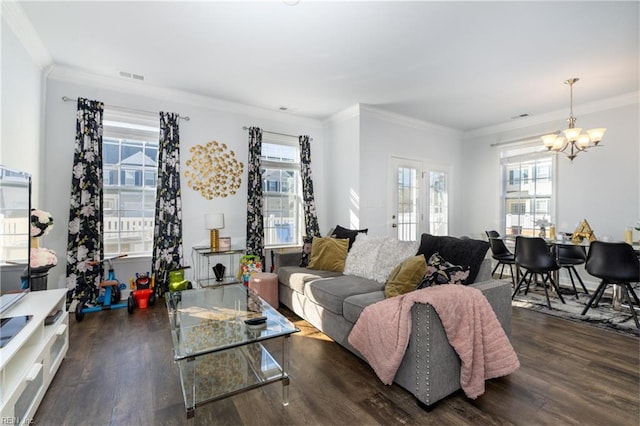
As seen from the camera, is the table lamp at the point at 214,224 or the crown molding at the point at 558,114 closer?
the table lamp at the point at 214,224

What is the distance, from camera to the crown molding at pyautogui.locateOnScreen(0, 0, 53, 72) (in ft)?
8.34

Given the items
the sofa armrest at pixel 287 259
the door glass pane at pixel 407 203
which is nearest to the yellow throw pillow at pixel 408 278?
the sofa armrest at pixel 287 259

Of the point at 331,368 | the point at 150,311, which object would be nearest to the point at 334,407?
the point at 331,368

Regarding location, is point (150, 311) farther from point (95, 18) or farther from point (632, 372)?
point (632, 372)

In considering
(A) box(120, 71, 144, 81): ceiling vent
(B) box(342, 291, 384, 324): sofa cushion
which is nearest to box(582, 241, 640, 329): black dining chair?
(B) box(342, 291, 384, 324): sofa cushion

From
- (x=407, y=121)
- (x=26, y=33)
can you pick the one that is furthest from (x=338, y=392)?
(x=407, y=121)

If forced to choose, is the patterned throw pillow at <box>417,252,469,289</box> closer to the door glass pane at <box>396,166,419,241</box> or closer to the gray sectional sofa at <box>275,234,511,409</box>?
the gray sectional sofa at <box>275,234,511,409</box>

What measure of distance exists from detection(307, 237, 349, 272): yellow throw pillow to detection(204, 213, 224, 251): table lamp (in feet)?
4.44

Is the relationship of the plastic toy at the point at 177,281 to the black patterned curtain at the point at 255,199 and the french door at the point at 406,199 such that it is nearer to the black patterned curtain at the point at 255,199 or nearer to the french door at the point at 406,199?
the black patterned curtain at the point at 255,199

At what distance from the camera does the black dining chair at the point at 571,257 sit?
408 centimetres

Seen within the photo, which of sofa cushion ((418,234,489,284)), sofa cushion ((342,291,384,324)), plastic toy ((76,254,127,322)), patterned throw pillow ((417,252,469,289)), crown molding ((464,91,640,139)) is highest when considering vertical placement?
crown molding ((464,91,640,139))

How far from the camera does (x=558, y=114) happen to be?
5035 millimetres

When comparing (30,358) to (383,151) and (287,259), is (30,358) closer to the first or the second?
(287,259)

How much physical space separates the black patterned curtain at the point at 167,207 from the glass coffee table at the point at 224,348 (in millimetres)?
1479
